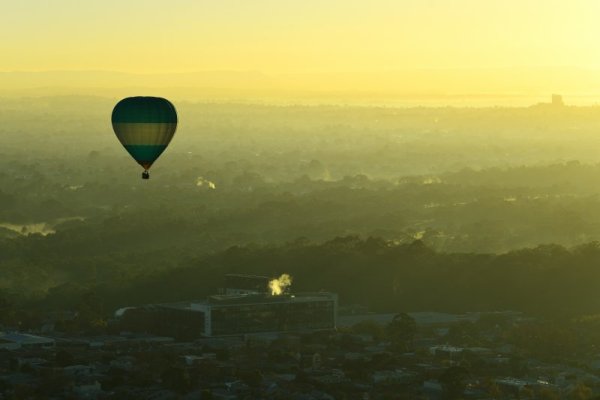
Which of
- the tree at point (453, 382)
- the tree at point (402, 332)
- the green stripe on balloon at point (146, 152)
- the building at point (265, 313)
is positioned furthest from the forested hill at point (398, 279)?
the tree at point (453, 382)

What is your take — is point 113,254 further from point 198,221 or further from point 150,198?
point 150,198

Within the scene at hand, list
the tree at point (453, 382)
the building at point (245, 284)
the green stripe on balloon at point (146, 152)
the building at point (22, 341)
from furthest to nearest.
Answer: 1. the building at point (245, 284)
2. the building at point (22, 341)
3. the green stripe on balloon at point (146, 152)
4. the tree at point (453, 382)

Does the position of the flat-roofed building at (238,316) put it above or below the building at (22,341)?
above

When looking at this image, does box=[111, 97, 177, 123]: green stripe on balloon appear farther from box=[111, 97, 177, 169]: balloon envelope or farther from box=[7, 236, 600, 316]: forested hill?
box=[7, 236, 600, 316]: forested hill

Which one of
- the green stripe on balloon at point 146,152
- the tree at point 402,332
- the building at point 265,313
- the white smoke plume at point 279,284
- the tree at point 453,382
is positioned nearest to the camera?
the tree at point 453,382

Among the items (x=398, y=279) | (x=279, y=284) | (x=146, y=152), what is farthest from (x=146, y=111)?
(x=398, y=279)

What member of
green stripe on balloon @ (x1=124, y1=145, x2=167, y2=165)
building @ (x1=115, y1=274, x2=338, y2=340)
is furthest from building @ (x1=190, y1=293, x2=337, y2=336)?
green stripe on balloon @ (x1=124, y1=145, x2=167, y2=165)

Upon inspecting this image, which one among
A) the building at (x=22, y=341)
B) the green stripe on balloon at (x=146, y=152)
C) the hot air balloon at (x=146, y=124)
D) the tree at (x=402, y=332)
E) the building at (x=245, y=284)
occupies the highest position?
the hot air balloon at (x=146, y=124)

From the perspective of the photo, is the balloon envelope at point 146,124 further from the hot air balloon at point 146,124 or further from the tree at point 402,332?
the tree at point 402,332
